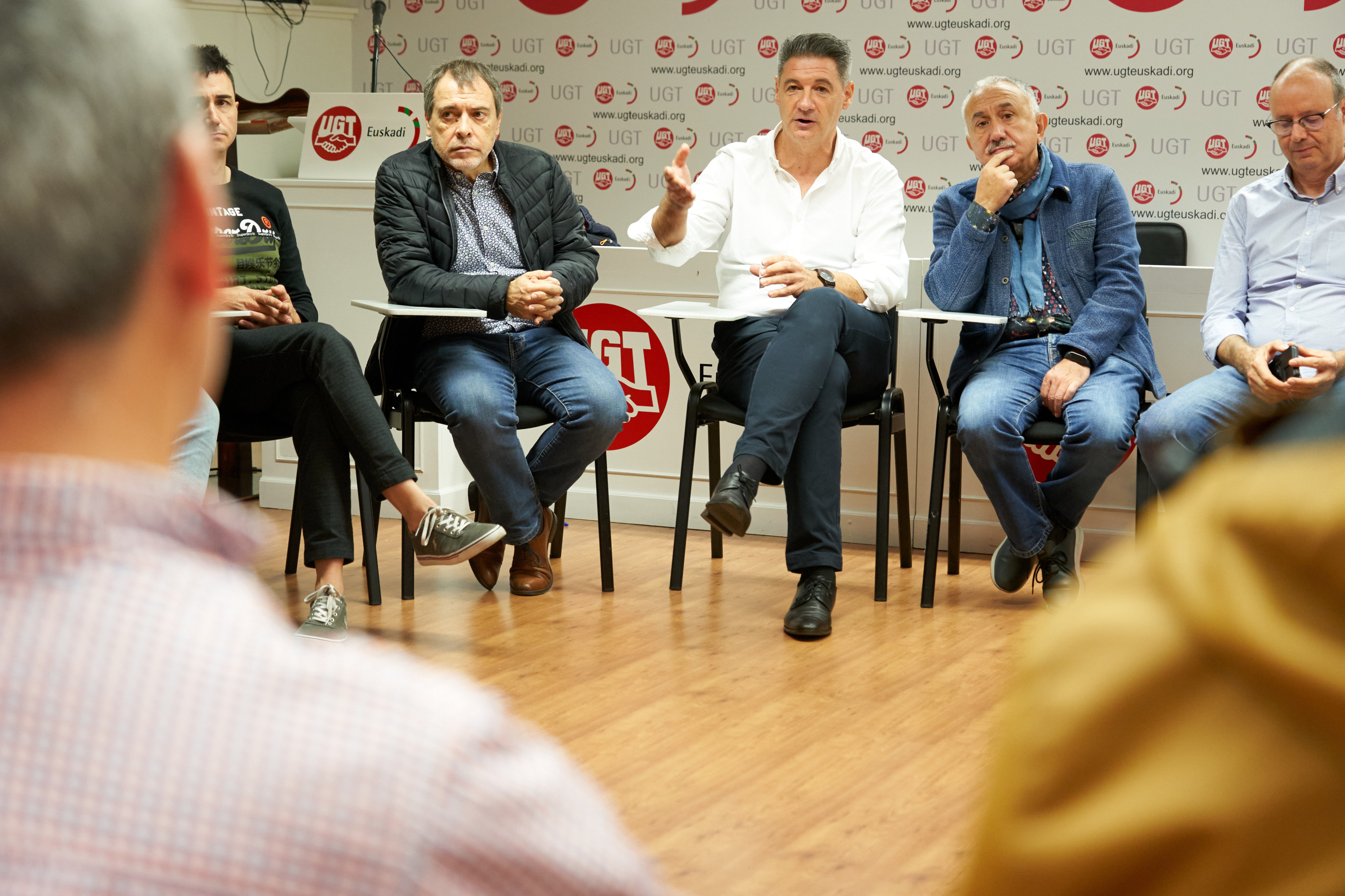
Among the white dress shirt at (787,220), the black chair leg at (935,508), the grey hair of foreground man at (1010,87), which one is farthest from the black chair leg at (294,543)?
the grey hair of foreground man at (1010,87)

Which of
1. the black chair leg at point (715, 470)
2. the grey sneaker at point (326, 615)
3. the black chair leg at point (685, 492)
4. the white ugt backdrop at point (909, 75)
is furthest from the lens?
the white ugt backdrop at point (909, 75)

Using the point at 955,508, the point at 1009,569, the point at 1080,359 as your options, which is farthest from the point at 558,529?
the point at 1080,359

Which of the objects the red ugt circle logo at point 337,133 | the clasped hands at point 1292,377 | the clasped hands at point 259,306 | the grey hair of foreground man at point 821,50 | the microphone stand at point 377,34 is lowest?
the clasped hands at point 1292,377

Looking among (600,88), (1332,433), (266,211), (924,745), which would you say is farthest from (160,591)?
(600,88)

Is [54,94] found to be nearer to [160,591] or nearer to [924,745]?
[160,591]

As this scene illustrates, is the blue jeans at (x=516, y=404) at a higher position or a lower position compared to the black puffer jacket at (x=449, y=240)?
lower

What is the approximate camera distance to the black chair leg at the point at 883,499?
117 inches

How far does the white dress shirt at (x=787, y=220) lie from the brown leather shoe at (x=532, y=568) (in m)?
0.76

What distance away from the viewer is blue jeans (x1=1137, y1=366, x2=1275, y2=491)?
9.01ft

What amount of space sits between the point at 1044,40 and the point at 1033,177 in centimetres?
241

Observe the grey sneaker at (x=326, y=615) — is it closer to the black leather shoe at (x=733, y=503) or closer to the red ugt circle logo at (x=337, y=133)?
the black leather shoe at (x=733, y=503)

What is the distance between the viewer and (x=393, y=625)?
9.06 feet

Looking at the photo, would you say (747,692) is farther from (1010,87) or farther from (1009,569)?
(1010,87)

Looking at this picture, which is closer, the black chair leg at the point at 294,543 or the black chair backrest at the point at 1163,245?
the black chair leg at the point at 294,543
